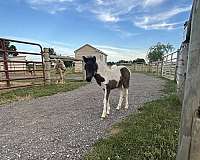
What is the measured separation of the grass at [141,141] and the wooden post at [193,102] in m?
1.36

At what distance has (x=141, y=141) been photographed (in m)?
2.74

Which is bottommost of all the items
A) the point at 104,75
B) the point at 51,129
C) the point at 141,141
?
the point at 51,129

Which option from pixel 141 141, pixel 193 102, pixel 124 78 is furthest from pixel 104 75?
pixel 193 102

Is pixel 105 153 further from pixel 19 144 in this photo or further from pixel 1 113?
pixel 1 113

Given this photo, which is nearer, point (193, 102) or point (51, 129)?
point (193, 102)

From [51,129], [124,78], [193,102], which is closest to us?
[193,102]

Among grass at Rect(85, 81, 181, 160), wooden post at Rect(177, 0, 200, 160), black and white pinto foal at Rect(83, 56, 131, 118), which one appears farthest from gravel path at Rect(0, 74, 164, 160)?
wooden post at Rect(177, 0, 200, 160)

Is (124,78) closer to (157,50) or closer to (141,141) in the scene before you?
(141,141)

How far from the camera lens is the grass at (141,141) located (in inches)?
93.6

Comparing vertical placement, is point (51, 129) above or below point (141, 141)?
below

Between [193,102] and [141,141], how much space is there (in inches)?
73.4

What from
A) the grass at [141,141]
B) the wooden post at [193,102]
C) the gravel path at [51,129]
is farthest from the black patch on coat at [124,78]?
the wooden post at [193,102]

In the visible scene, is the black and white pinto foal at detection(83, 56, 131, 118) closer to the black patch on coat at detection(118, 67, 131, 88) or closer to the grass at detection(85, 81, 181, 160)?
the black patch on coat at detection(118, 67, 131, 88)

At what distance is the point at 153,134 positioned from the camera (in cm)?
300
